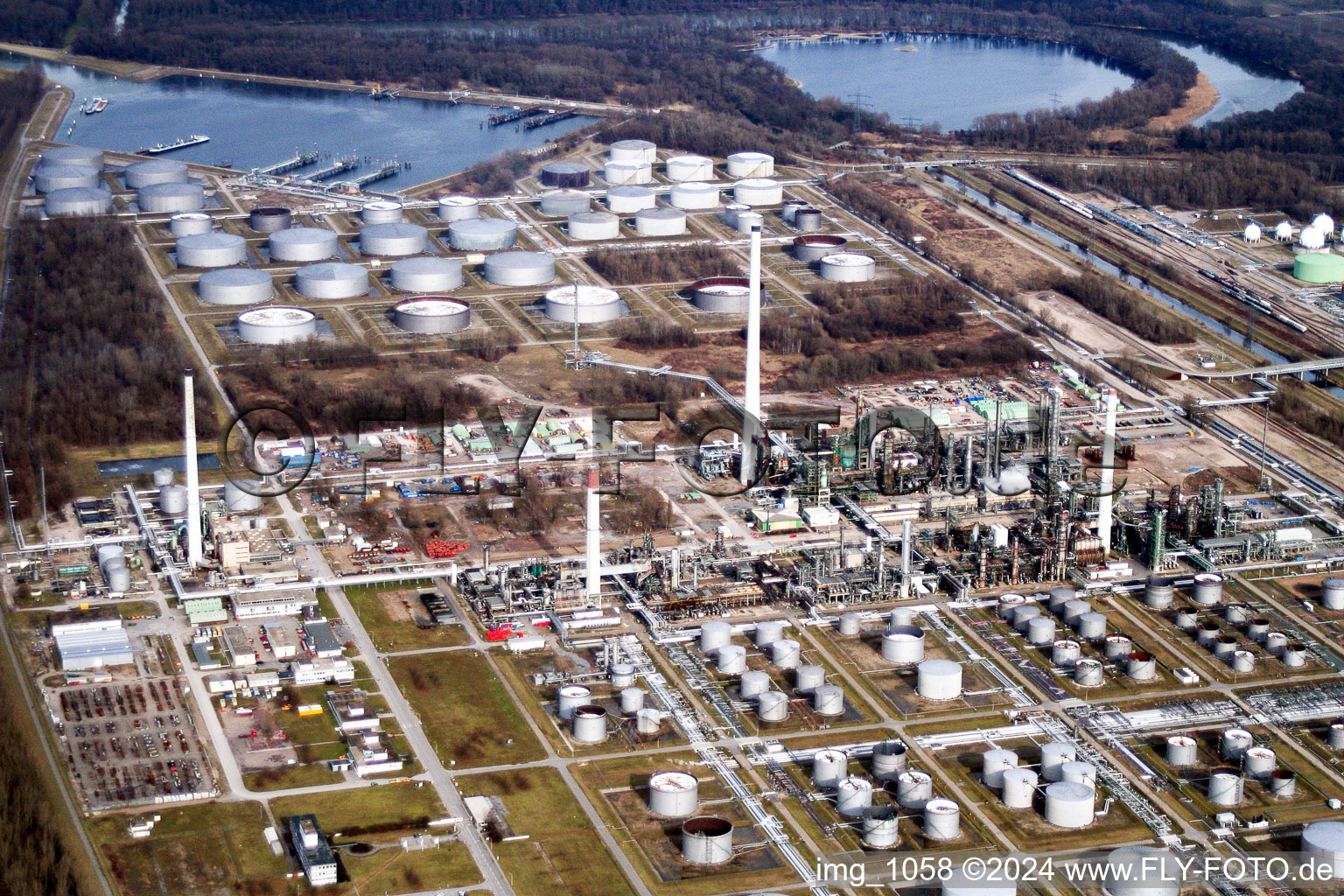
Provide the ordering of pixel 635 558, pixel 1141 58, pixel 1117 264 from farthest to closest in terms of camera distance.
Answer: pixel 1141 58
pixel 1117 264
pixel 635 558

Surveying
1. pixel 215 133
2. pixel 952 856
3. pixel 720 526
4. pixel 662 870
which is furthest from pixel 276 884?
pixel 215 133

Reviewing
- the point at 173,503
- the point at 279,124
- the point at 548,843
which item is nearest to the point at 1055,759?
the point at 548,843

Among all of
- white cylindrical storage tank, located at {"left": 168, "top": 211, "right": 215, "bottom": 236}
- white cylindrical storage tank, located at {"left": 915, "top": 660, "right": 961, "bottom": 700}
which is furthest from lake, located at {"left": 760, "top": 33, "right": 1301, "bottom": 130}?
white cylindrical storage tank, located at {"left": 915, "top": 660, "right": 961, "bottom": 700}

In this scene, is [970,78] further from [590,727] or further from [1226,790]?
[1226,790]

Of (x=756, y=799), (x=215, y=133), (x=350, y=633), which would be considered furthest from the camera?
(x=215, y=133)

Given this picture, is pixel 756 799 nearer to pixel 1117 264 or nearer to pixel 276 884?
pixel 276 884

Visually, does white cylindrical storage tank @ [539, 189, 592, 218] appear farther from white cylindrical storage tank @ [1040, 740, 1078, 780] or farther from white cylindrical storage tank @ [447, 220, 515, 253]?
white cylindrical storage tank @ [1040, 740, 1078, 780]
